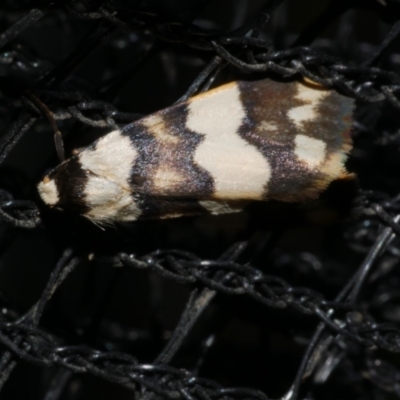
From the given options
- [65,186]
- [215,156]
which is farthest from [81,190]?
[215,156]

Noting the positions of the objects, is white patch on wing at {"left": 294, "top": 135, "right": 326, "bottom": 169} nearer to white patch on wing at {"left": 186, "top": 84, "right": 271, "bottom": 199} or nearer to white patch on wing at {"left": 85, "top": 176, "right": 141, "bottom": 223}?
white patch on wing at {"left": 186, "top": 84, "right": 271, "bottom": 199}

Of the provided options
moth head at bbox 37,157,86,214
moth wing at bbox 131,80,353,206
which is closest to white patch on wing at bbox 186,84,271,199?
moth wing at bbox 131,80,353,206

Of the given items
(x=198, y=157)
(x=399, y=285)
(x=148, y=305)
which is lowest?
(x=148, y=305)

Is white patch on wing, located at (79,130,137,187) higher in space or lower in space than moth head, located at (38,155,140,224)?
higher

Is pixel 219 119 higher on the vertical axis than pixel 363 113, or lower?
lower

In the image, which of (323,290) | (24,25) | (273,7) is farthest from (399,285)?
(24,25)

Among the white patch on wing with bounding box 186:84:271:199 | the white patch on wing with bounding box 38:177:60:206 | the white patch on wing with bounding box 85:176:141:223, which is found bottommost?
the white patch on wing with bounding box 38:177:60:206

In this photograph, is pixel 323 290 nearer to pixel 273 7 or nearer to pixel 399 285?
pixel 399 285
